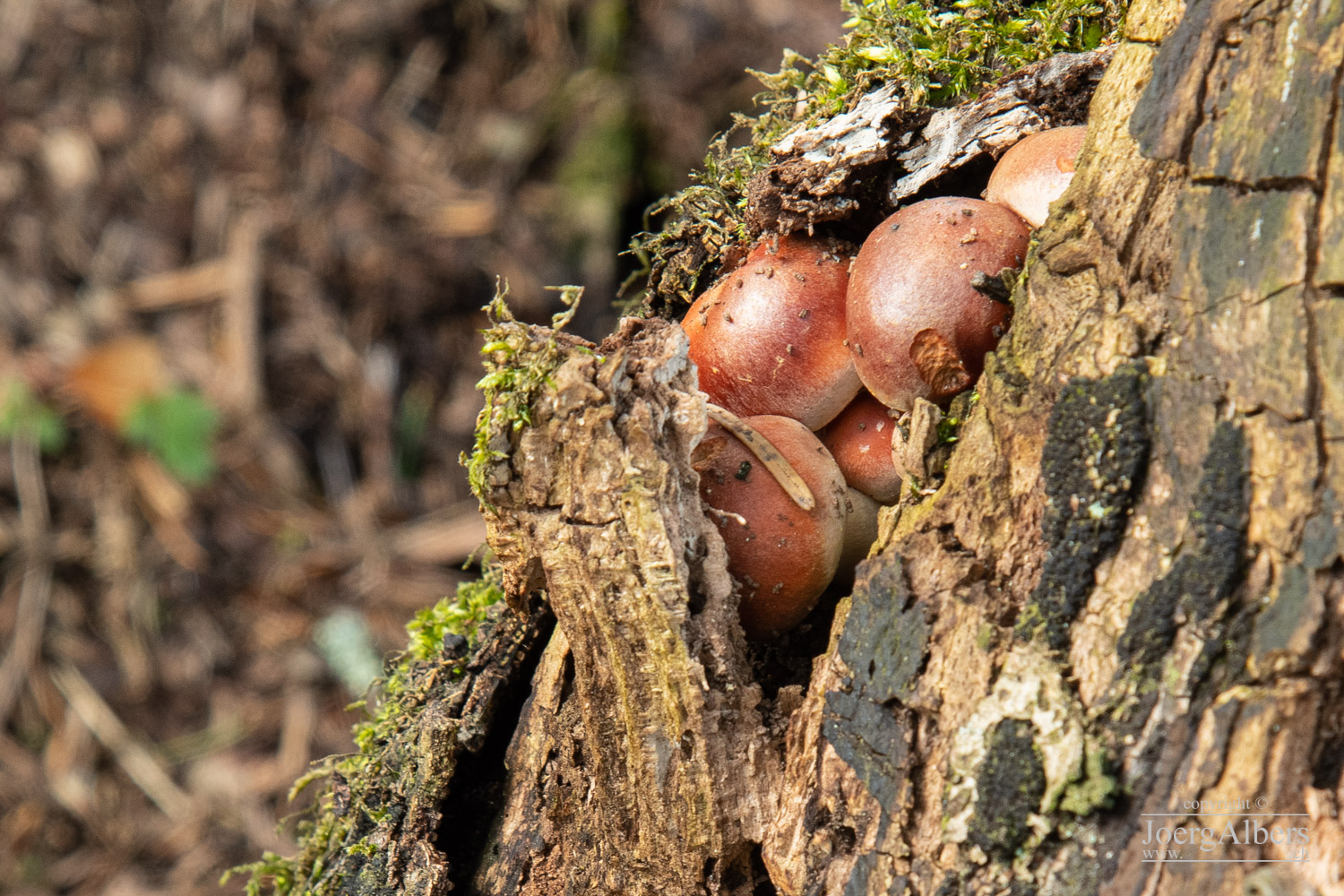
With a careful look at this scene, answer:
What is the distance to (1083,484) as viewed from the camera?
1.52 metres

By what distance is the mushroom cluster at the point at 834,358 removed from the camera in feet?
6.11

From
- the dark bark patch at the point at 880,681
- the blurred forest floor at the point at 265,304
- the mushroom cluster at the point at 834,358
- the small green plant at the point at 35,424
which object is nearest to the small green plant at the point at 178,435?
the blurred forest floor at the point at 265,304

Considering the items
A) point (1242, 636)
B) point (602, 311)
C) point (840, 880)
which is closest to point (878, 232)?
point (1242, 636)

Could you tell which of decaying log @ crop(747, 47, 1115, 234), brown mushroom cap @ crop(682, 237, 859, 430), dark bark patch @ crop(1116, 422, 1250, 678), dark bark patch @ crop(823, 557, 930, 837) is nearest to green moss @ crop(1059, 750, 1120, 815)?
dark bark patch @ crop(1116, 422, 1250, 678)

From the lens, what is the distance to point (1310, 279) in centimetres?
138

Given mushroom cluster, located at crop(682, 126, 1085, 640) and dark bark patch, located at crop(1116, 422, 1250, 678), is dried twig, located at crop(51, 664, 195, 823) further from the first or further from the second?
dark bark patch, located at crop(1116, 422, 1250, 678)

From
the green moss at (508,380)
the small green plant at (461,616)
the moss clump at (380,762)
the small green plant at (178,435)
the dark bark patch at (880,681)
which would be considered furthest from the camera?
the small green plant at (178,435)

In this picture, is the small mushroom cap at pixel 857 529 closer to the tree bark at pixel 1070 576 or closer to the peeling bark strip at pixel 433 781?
the tree bark at pixel 1070 576

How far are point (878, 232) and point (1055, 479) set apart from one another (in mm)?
704

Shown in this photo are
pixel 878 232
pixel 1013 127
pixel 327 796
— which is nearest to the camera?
pixel 878 232

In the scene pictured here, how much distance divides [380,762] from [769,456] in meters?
1.22

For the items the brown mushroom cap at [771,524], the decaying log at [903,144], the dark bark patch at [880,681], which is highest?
the decaying log at [903,144]

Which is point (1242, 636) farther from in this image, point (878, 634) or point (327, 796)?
point (327, 796)

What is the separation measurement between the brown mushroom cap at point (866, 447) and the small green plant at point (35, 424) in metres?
5.25
